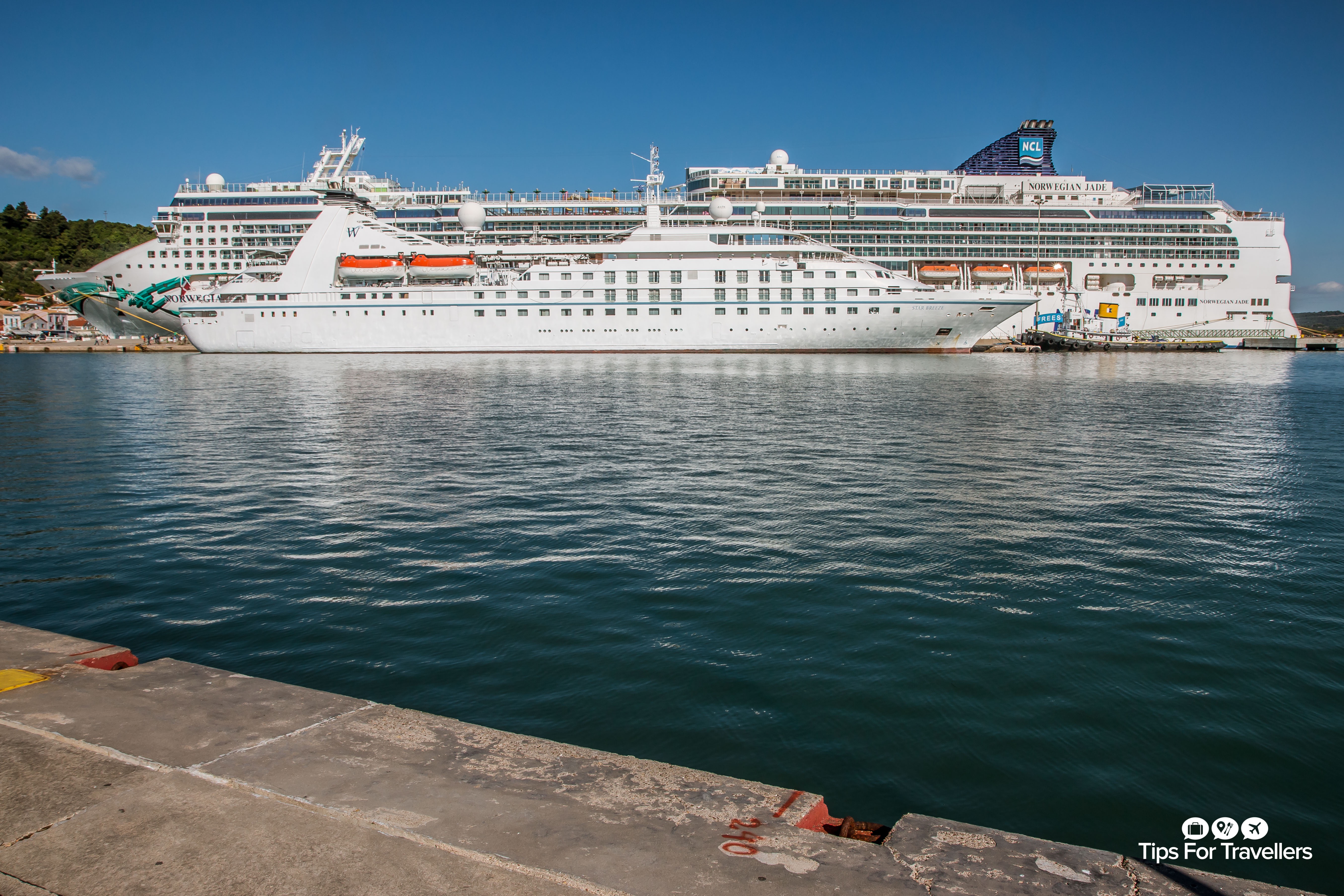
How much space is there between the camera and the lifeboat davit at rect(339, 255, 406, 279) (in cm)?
5878

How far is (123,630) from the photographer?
23.8ft

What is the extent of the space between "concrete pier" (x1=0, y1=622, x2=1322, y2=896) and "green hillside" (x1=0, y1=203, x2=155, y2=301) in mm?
120243

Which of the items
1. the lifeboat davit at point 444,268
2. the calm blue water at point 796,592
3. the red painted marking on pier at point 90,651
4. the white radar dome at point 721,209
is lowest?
the calm blue water at point 796,592

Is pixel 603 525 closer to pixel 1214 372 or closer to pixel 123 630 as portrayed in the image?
pixel 123 630

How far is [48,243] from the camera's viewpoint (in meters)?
122

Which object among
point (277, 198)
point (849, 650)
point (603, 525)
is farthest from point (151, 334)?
point (849, 650)

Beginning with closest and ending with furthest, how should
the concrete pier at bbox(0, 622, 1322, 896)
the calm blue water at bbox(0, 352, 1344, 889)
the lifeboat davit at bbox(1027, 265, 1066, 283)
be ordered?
the concrete pier at bbox(0, 622, 1322, 896) → the calm blue water at bbox(0, 352, 1344, 889) → the lifeboat davit at bbox(1027, 265, 1066, 283)

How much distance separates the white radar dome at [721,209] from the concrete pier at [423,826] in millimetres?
61931

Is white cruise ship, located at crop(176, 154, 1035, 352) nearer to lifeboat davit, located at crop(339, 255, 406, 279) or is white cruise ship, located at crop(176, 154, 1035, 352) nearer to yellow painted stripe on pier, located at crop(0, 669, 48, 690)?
lifeboat davit, located at crop(339, 255, 406, 279)

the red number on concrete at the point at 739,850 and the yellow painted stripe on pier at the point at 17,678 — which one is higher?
the yellow painted stripe on pier at the point at 17,678

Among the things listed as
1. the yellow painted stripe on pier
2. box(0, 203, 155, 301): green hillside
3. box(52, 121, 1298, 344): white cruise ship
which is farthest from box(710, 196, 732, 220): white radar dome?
box(0, 203, 155, 301): green hillside

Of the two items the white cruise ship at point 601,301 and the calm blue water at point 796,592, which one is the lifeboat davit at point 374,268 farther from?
the calm blue water at point 796,592

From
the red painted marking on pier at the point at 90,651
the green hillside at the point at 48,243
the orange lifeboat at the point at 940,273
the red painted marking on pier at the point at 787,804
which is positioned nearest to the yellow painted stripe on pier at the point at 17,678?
the red painted marking on pier at the point at 90,651

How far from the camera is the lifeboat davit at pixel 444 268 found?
190ft
